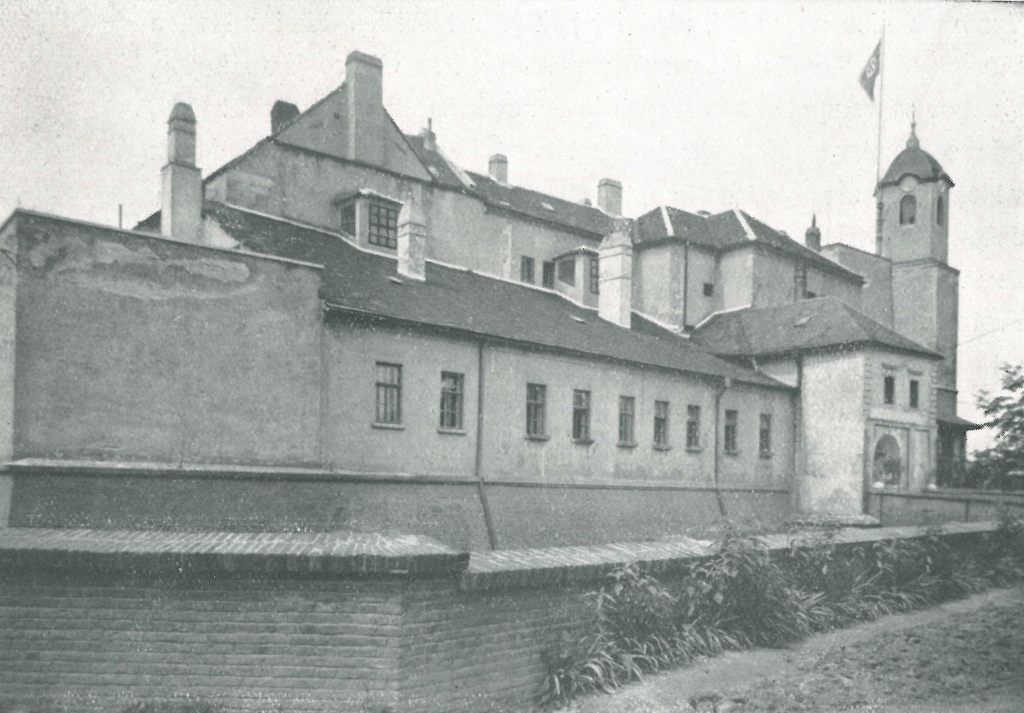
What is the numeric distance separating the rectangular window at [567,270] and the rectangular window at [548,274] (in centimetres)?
49

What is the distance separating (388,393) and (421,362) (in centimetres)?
115

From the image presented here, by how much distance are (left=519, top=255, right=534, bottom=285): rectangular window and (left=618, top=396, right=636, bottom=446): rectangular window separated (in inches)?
385

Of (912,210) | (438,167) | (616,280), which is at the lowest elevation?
(616,280)

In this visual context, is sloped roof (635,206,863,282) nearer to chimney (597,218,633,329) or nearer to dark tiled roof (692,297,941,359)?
dark tiled roof (692,297,941,359)

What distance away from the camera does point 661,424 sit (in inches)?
1117

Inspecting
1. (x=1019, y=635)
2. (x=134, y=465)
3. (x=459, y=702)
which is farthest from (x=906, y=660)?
(x=134, y=465)

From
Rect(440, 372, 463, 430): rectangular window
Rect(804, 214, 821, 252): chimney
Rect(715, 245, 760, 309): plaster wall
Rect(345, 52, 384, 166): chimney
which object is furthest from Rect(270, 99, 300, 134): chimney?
Rect(804, 214, 821, 252): chimney

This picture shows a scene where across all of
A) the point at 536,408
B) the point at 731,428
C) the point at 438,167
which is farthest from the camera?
the point at 438,167

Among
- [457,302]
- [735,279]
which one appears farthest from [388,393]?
[735,279]

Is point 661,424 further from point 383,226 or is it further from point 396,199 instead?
point 396,199

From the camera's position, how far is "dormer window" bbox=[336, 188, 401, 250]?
88.3 feet

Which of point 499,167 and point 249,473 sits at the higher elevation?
point 499,167

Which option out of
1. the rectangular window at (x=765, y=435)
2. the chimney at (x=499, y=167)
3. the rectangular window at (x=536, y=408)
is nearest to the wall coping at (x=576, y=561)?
the rectangular window at (x=536, y=408)

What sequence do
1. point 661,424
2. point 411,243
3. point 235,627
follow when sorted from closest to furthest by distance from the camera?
1. point 235,627
2. point 411,243
3. point 661,424
